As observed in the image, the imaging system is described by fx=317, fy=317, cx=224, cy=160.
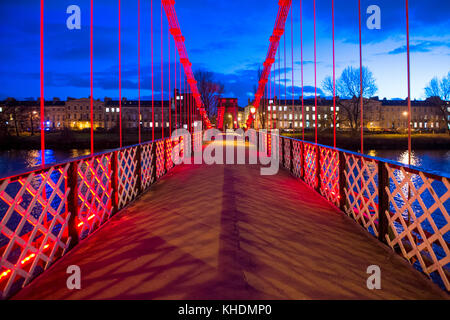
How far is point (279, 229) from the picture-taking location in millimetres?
3324

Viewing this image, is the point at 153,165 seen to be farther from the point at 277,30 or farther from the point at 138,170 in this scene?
the point at 277,30

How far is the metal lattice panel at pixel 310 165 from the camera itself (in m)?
5.50

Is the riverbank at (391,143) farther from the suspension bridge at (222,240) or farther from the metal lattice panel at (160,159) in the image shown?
the suspension bridge at (222,240)

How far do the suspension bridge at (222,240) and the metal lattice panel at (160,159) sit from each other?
1660 millimetres

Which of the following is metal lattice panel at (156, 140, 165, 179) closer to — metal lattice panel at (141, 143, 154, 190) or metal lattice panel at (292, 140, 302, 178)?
metal lattice panel at (141, 143, 154, 190)

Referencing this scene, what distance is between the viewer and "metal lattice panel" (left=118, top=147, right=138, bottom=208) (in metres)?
4.37

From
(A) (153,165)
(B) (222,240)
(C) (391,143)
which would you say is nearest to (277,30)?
(A) (153,165)

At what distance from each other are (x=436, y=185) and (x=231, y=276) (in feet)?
45.1

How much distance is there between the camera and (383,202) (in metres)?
3.03

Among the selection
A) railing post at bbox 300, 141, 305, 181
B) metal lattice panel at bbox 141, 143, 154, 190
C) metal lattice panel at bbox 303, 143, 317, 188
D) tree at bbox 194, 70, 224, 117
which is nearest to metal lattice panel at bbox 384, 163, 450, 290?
metal lattice panel at bbox 303, 143, 317, 188

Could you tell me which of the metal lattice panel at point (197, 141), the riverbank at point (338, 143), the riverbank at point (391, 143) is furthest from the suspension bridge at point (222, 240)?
the riverbank at point (391, 143)

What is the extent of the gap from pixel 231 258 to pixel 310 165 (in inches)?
149

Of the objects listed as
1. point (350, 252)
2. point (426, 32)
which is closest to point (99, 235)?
point (350, 252)
